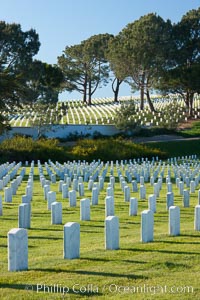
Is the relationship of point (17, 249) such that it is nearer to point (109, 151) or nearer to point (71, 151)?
point (71, 151)

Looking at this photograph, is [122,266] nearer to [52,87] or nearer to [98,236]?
[98,236]

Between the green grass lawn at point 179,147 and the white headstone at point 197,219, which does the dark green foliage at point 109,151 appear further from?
the white headstone at point 197,219

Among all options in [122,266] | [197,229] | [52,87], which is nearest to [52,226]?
[197,229]

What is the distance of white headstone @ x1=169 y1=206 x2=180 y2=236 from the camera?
9.02 meters

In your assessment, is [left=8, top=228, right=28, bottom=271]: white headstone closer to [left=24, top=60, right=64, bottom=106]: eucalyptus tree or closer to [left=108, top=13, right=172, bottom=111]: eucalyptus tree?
[left=24, top=60, right=64, bottom=106]: eucalyptus tree

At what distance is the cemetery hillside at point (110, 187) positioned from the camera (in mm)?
6672

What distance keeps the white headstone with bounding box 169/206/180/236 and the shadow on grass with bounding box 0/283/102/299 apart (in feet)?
10.2

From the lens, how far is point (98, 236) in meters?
9.60

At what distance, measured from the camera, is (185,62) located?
214ft

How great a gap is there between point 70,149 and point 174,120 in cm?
2278

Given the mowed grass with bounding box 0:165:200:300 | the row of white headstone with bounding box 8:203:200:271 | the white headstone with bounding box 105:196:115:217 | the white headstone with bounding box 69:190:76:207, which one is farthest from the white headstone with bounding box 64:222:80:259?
the white headstone with bounding box 69:190:76:207

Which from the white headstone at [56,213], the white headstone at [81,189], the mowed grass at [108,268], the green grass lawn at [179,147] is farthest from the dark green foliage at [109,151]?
the mowed grass at [108,268]

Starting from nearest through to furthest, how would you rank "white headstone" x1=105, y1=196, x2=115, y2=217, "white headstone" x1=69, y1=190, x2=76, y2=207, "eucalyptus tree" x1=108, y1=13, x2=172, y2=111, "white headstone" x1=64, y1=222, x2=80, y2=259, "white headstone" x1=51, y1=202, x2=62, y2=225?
"white headstone" x1=64, y1=222, x2=80, y2=259, "white headstone" x1=51, y1=202, x2=62, y2=225, "white headstone" x1=105, y1=196, x2=115, y2=217, "white headstone" x1=69, y1=190, x2=76, y2=207, "eucalyptus tree" x1=108, y1=13, x2=172, y2=111

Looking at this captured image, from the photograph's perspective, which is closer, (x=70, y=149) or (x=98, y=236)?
(x=98, y=236)
